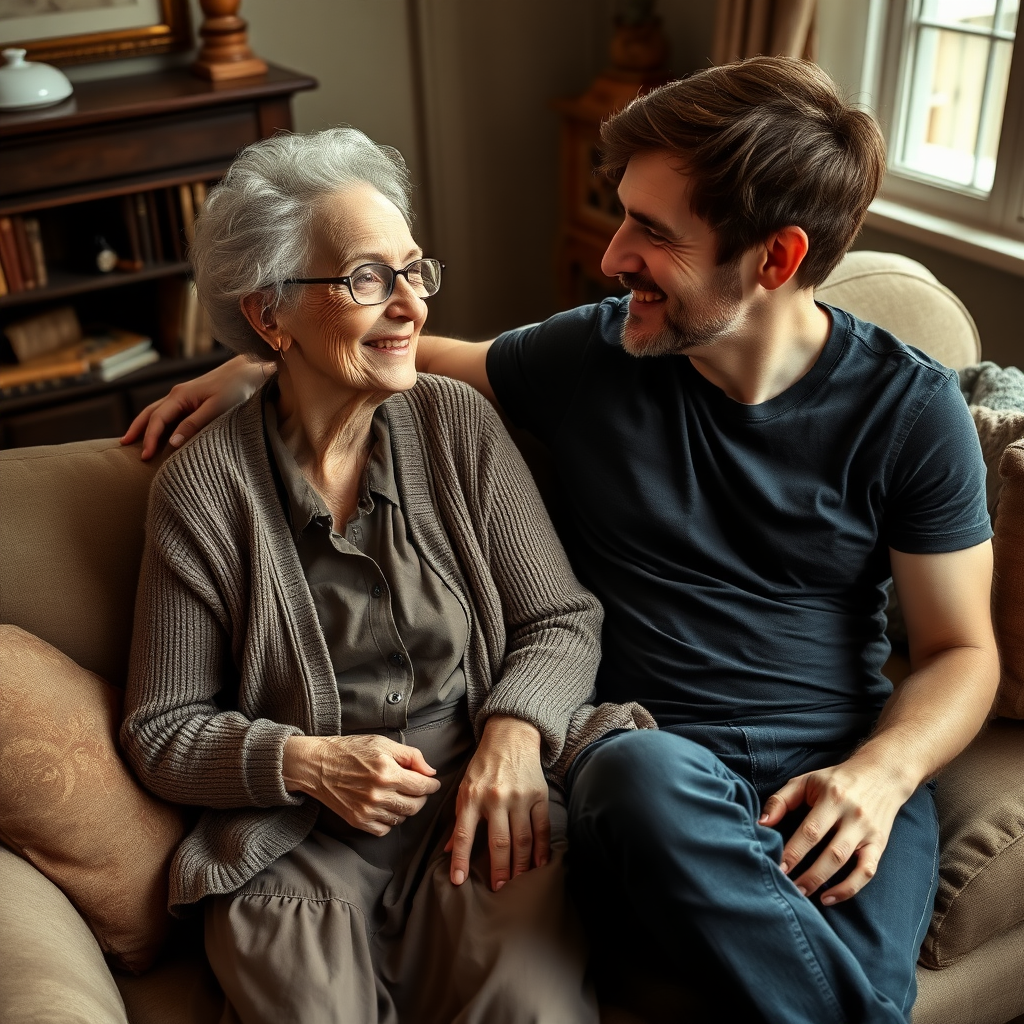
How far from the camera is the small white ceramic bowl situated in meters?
2.73

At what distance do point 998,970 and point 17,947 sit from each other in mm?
1168

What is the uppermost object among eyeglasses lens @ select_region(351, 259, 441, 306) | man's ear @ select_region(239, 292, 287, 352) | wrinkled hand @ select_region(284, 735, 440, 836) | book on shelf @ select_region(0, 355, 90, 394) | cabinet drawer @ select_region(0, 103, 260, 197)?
eyeglasses lens @ select_region(351, 259, 441, 306)

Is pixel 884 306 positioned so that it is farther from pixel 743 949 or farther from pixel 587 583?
pixel 743 949

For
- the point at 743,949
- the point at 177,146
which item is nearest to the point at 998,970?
the point at 743,949

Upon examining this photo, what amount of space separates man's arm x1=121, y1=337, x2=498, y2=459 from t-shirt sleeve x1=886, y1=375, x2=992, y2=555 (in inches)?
23.7

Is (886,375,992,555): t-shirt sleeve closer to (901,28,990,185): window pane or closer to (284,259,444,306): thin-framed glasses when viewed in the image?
(284,259,444,306): thin-framed glasses

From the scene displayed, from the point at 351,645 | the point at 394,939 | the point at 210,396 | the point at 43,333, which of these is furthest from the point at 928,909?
the point at 43,333

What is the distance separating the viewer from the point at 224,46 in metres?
3.03

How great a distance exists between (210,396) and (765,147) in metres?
0.82

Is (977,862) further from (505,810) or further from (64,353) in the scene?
(64,353)

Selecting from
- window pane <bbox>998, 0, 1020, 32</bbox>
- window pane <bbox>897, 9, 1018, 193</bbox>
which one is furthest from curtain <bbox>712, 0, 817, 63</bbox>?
window pane <bbox>998, 0, 1020, 32</bbox>

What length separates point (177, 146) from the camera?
9.68 feet

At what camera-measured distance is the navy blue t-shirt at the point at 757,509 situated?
1455mm

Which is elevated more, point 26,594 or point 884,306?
point 884,306
